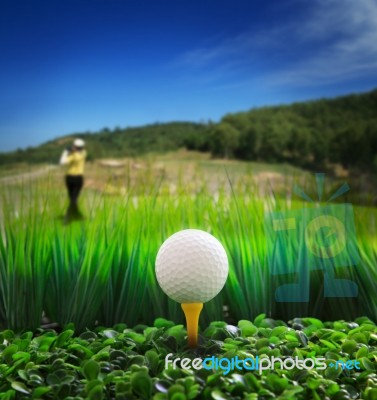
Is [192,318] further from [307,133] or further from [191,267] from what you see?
[307,133]

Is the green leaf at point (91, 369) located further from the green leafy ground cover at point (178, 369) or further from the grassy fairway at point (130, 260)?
the grassy fairway at point (130, 260)

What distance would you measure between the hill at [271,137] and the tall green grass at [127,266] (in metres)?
16.6

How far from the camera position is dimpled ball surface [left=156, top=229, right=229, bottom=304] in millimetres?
1686

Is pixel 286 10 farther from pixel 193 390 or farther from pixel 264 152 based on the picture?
pixel 193 390

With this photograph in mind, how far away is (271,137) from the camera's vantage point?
66.4ft

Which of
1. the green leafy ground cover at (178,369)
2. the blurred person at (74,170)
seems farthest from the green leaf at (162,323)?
the blurred person at (74,170)

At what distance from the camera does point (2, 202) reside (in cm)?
255

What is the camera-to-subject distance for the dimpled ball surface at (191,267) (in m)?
1.69

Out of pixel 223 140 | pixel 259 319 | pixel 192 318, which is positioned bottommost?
pixel 259 319

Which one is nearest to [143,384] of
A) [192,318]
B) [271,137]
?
[192,318]

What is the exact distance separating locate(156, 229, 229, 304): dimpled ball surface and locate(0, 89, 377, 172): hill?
56.8 feet

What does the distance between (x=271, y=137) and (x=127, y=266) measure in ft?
60.5

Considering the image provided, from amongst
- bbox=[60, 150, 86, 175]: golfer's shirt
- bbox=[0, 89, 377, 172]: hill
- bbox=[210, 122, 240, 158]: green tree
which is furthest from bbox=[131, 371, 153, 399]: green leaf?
bbox=[210, 122, 240, 158]: green tree

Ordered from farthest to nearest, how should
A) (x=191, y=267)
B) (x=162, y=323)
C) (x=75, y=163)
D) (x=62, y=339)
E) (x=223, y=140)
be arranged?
(x=223, y=140) → (x=75, y=163) → (x=162, y=323) → (x=62, y=339) → (x=191, y=267)
